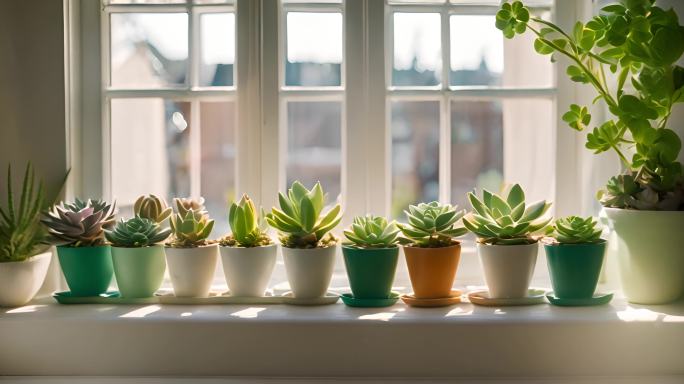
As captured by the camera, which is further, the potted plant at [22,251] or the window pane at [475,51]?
the window pane at [475,51]

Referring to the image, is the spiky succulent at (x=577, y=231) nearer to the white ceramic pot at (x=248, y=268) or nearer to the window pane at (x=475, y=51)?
the window pane at (x=475, y=51)

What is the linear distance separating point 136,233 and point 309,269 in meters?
0.35

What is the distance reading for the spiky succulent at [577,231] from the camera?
1.47 meters

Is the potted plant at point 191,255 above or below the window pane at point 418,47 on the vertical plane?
below

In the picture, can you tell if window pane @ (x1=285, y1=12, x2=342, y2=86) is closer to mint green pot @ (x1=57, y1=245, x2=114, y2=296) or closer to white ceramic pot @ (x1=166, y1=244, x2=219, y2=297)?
white ceramic pot @ (x1=166, y1=244, x2=219, y2=297)

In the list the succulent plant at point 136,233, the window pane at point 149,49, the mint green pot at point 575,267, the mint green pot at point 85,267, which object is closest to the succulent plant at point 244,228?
the succulent plant at point 136,233

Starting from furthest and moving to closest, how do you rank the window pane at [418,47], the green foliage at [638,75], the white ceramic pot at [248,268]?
the window pane at [418,47]
the white ceramic pot at [248,268]
the green foliage at [638,75]

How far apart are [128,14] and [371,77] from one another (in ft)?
1.85

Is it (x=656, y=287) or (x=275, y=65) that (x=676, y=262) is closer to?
(x=656, y=287)

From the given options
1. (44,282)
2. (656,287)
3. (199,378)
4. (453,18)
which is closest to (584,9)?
(453,18)

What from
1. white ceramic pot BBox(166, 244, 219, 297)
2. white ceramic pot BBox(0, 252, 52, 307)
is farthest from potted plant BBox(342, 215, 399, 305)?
white ceramic pot BBox(0, 252, 52, 307)

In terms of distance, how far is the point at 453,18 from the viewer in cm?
169

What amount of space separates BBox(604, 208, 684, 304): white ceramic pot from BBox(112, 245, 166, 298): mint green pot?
911 millimetres

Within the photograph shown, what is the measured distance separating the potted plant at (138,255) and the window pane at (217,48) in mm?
366
